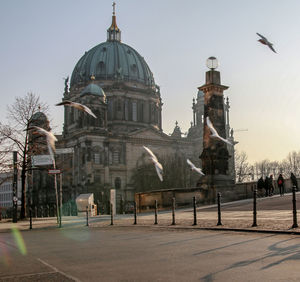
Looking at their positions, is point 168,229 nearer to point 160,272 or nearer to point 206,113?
point 160,272

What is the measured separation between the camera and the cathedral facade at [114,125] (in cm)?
7606

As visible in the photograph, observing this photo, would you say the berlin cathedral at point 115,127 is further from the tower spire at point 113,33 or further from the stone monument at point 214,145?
the stone monument at point 214,145

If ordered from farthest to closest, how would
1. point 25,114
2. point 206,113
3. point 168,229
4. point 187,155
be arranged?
point 187,155
point 25,114
point 206,113
point 168,229

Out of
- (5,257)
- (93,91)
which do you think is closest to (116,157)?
(93,91)

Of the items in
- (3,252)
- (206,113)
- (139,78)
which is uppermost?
(139,78)

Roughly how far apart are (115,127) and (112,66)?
13.5 m

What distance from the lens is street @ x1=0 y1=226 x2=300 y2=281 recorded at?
19.4 ft

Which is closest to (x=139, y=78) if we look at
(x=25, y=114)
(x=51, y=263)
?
(x=25, y=114)

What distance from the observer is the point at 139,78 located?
310ft

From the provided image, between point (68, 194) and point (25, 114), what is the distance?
47423 millimetres

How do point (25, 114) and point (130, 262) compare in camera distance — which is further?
point (25, 114)

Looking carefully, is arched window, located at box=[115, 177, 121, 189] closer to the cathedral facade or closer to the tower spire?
the cathedral facade

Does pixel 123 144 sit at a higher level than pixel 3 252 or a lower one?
higher

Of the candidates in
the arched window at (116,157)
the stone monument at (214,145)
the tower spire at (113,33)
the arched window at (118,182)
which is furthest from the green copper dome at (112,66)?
the stone monument at (214,145)
